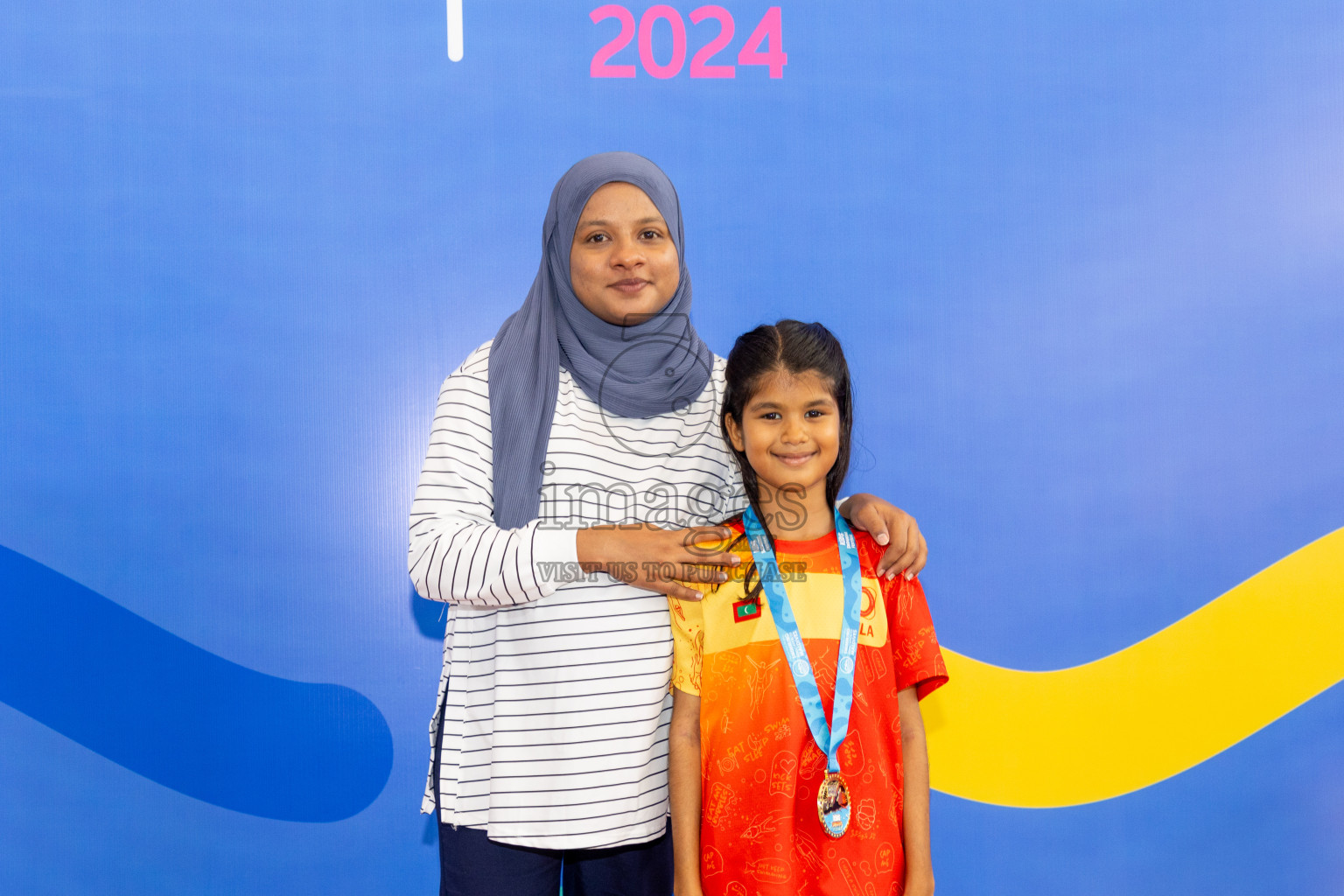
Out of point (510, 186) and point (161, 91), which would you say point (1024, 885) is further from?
point (161, 91)

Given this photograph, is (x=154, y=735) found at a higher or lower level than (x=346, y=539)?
lower

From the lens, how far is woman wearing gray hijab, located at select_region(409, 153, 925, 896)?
114 cm

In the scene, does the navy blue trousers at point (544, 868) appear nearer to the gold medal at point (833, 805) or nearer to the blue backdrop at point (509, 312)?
the gold medal at point (833, 805)

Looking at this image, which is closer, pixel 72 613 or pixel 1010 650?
pixel 72 613

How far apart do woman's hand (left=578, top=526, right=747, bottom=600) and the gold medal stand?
297mm

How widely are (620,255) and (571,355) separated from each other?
0.52ft

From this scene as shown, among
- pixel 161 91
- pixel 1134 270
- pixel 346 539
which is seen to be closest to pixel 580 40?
pixel 161 91

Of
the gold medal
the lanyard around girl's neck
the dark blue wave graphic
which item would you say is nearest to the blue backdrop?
the dark blue wave graphic

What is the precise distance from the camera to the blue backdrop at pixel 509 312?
1.89m

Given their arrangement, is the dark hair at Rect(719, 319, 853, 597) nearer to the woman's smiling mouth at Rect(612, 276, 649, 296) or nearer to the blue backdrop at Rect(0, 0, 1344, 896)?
the woman's smiling mouth at Rect(612, 276, 649, 296)

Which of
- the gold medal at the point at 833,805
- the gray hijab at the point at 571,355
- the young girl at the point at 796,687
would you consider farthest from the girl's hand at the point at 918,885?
the gray hijab at the point at 571,355

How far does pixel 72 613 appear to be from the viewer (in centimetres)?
188

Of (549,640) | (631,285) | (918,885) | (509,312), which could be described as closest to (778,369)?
(631,285)

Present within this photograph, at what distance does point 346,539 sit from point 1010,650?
1.54 meters
